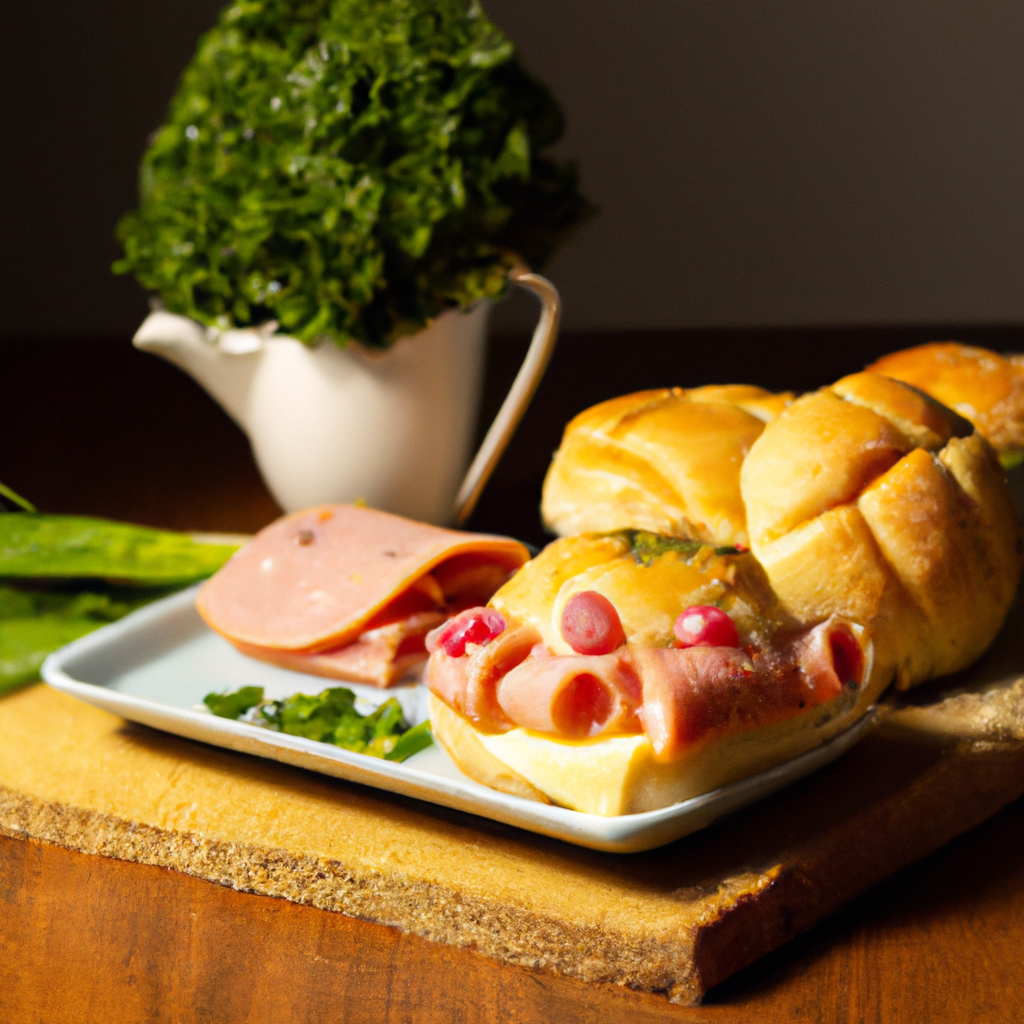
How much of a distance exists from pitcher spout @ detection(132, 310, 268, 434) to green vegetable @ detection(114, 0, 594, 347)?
2 centimetres

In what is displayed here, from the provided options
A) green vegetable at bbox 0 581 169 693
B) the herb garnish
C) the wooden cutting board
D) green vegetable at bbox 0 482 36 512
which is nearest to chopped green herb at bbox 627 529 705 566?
the herb garnish

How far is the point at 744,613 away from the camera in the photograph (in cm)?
95

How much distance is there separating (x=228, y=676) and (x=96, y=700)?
17 centimetres

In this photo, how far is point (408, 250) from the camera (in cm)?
149

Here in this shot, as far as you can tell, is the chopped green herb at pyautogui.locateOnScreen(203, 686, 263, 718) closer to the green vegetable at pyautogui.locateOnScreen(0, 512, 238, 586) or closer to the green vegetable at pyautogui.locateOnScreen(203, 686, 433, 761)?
the green vegetable at pyautogui.locateOnScreen(203, 686, 433, 761)

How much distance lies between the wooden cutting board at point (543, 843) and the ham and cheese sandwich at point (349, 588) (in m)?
0.17

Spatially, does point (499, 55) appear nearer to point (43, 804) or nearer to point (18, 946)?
point (43, 804)

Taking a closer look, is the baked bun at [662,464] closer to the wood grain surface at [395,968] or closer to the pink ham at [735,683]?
the pink ham at [735,683]

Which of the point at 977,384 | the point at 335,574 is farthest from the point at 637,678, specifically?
the point at 977,384

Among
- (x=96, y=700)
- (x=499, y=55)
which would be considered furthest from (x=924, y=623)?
(x=499, y=55)

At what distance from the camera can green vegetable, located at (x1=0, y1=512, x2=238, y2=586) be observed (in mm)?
1457

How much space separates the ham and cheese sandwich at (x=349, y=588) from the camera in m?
1.25

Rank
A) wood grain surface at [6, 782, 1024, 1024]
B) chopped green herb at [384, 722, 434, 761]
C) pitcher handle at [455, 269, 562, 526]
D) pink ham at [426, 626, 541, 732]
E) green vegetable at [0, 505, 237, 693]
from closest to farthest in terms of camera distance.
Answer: wood grain surface at [6, 782, 1024, 1024]
pink ham at [426, 626, 541, 732]
chopped green herb at [384, 722, 434, 761]
green vegetable at [0, 505, 237, 693]
pitcher handle at [455, 269, 562, 526]

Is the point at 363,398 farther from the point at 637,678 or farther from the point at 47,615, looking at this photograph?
the point at 637,678
